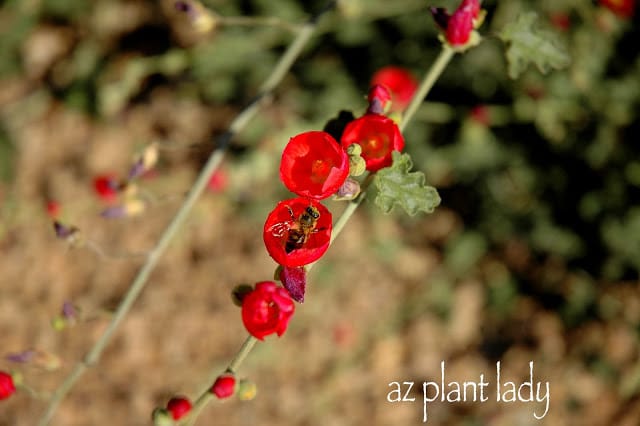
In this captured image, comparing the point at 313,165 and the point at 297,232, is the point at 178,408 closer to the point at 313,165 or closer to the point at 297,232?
the point at 297,232

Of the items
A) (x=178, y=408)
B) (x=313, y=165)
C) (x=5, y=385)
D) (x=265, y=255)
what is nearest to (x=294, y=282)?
(x=313, y=165)

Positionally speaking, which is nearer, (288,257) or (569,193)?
(288,257)

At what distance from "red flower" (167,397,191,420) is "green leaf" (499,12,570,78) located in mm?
1139

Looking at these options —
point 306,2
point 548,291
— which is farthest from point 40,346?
point 548,291

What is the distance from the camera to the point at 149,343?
128 inches

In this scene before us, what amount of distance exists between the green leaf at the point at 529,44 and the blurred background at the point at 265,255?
1.26 metres

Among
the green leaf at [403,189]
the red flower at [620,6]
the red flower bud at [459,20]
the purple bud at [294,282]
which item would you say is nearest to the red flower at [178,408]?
the purple bud at [294,282]

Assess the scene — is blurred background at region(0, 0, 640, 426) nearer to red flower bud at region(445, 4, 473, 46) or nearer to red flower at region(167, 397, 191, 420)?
red flower bud at region(445, 4, 473, 46)

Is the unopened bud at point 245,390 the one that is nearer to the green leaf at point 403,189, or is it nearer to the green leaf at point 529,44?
the green leaf at point 403,189

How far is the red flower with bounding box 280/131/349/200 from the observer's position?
117 cm

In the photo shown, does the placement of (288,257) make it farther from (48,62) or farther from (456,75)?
(48,62)

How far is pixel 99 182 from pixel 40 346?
1293mm

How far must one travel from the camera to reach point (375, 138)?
53.7 inches

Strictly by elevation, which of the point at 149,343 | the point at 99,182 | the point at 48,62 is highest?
the point at 48,62
